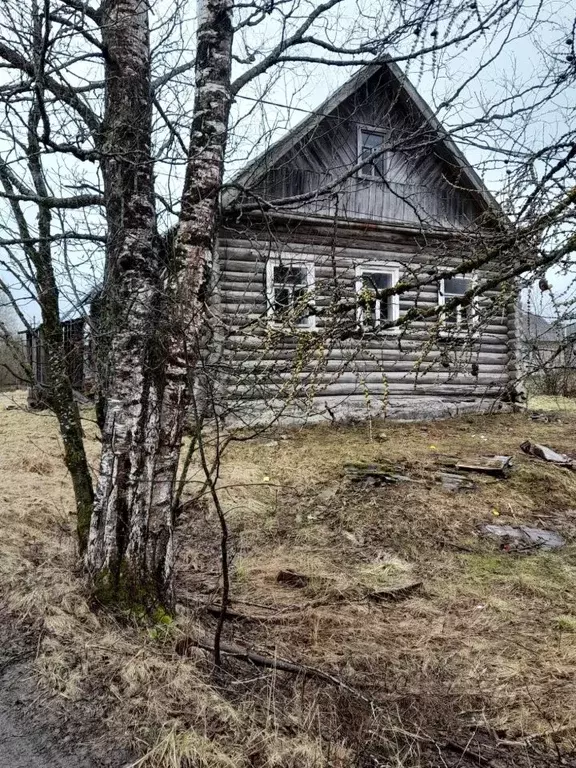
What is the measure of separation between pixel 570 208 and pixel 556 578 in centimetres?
313

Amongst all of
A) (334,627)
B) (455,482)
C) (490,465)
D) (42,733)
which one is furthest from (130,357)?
(490,465)

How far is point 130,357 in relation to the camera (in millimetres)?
3391

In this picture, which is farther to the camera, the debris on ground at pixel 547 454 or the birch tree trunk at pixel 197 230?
the debris on ground at pixel 547 454

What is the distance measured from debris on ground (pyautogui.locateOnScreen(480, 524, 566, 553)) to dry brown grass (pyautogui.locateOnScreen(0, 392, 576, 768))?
16cm

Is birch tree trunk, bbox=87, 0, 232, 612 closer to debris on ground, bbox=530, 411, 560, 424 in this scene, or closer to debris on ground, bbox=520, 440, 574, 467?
debris on ground, bbox=520, 440, 574, 467

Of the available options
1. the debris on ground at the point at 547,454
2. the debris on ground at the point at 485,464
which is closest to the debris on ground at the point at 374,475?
the debris on ground at the point at 485,464

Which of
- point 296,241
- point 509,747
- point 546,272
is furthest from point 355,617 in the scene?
point 296,241

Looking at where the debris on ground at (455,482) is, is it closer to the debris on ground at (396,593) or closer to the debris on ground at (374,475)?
the debris on ground at (374,475)

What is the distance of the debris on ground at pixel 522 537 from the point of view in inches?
209

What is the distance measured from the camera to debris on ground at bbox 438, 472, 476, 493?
21.7ft

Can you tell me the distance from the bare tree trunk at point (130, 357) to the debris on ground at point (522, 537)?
355cm

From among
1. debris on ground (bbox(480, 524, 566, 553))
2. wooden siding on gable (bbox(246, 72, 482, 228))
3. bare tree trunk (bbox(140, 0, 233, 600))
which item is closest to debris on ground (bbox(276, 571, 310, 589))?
bare tree trunk (bbox(140, 0, 233, 600))

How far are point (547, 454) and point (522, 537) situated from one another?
2840 mm

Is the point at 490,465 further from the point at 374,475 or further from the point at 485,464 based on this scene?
the point at 374,475
